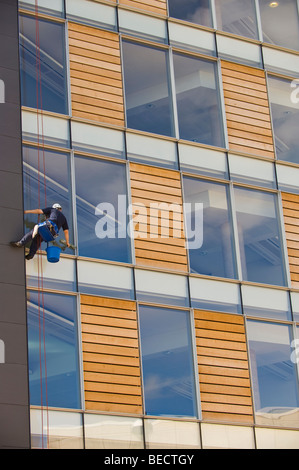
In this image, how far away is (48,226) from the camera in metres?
22.2

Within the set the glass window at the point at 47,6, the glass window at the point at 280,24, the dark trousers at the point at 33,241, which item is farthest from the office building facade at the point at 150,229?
the glass window at the point at 280,24

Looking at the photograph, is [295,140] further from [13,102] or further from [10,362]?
[10,362]

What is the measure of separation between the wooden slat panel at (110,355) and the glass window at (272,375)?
3.46m

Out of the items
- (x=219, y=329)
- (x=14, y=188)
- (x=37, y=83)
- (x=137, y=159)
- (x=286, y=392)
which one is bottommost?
(x=286, y=392)

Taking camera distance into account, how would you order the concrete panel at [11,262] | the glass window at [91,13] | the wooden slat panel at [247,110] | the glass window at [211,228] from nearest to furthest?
the concrete panel at [11,262] → the glass window at [211,228] → the glass window at [91,13] → the wooden slat panel at [247,110]

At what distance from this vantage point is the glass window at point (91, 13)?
26109 mm

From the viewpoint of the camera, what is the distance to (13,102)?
23.9 metres

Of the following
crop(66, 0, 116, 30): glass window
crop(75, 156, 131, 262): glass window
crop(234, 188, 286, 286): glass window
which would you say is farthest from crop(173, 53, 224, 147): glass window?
crop(75, 156, 131, 262): glass window

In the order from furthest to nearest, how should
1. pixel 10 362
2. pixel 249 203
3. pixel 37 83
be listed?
1. pixel 249 203
2. pixel 37 83
3. pixel 10 362

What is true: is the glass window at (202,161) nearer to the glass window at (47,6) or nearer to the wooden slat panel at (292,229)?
the wooden slat panel at (292,229)

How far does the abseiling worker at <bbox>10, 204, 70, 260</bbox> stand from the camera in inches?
878

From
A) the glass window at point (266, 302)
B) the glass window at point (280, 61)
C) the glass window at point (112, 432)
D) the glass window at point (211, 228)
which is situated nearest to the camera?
the glass window at point (112, 432)

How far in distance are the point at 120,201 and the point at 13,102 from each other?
145 inches
